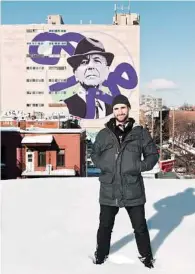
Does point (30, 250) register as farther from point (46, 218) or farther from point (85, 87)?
point (85, 87)

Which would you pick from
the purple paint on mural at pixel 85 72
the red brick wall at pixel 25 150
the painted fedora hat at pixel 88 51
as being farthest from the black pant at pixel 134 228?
the painted fedora hat at pixel 88 51

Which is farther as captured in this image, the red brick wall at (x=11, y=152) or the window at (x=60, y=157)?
the window at (x=60, y=157)

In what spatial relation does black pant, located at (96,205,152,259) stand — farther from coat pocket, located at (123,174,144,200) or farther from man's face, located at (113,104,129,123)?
man's face, located at (113,104,129,123)

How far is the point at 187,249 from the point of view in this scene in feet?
8.52

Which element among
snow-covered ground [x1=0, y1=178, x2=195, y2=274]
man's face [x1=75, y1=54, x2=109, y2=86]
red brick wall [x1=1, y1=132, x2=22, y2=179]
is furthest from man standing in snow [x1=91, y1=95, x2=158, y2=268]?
man's face [x1=75, y1=54, x2=109, y2=86]

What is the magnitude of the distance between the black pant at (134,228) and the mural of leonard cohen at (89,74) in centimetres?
5461

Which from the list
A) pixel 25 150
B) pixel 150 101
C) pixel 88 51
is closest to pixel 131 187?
pixel 25 150

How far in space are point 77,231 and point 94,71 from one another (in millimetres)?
55452

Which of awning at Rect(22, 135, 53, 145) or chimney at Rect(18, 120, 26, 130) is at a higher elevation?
chimney at Rect(18, 120, 26, 130)

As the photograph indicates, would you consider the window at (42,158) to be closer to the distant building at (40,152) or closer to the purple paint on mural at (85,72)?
the distant building at (40,152)

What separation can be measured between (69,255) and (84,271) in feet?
0.92

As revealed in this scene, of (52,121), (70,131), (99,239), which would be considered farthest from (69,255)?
(52,121)

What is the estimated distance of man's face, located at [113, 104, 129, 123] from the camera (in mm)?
2209

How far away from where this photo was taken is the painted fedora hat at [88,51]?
5738cm
